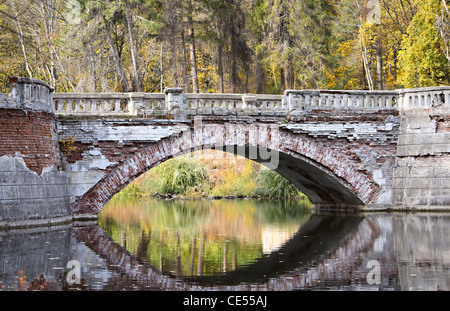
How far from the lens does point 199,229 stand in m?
15.1

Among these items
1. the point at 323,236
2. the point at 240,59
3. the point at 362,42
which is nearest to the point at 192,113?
the point at 323,236

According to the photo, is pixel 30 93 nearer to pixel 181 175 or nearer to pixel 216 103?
pixel 216 103

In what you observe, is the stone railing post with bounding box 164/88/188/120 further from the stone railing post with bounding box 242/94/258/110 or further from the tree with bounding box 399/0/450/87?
the tree with bounding box 399/0/450/87

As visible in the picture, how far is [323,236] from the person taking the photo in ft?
43.2

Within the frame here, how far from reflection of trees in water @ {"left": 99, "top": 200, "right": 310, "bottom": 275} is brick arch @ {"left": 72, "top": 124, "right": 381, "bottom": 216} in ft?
3.36

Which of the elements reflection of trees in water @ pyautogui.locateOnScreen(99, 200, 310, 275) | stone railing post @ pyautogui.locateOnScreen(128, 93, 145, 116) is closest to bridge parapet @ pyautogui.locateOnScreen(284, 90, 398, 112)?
reflection of trees in water @ pyautogui.locateOnScreen(99, 200, 310, 275)

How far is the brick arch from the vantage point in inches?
577

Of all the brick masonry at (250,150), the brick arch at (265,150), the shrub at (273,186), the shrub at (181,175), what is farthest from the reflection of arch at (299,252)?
the shrub at (181,175)

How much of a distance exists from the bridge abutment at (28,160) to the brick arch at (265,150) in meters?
1.19

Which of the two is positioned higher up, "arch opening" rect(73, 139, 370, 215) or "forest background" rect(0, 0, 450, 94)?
"forest background" rect(0, 0, 450, 94)

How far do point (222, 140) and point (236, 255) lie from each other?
5290 millimetres

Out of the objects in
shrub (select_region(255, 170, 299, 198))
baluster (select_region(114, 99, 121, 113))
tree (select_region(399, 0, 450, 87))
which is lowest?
shrub (select_region(255, 170, 299, 198))
